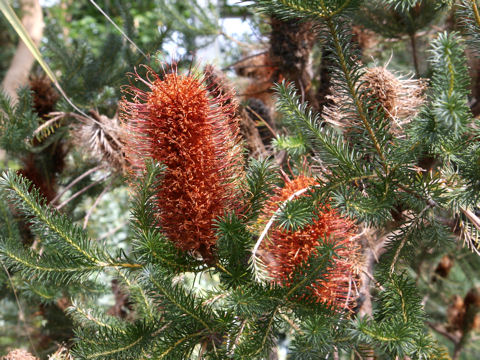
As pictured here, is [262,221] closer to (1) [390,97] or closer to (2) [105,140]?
(1) [390,97]

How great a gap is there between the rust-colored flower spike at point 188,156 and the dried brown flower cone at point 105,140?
0.60 meters

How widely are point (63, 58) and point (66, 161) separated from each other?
34 centimetres

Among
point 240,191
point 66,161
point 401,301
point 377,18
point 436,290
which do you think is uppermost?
point 377,18

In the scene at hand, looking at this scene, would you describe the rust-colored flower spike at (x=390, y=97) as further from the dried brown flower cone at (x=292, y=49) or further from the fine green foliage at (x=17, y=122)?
the fine green foliage at (x=17, y=122)

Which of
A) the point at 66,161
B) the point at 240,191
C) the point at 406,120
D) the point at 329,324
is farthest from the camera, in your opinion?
the point at 66,161

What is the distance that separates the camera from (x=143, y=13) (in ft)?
13.7

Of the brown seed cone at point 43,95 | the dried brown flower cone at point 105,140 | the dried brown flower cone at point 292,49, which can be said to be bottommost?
the dried brown flower cone at point 105,140

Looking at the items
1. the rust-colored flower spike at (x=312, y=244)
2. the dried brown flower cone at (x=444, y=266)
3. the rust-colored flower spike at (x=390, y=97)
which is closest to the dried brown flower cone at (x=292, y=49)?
the rust-colored flower spike at (x=390, y=97)

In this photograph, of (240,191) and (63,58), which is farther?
(63,58)

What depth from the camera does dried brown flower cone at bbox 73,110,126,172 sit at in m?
1.29

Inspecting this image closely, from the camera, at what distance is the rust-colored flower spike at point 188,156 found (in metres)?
0.66

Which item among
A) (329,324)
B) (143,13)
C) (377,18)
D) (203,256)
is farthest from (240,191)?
(143,13)

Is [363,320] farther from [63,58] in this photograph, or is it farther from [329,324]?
[63,58]

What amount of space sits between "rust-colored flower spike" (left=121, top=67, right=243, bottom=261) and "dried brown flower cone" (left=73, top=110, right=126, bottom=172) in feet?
1.96
